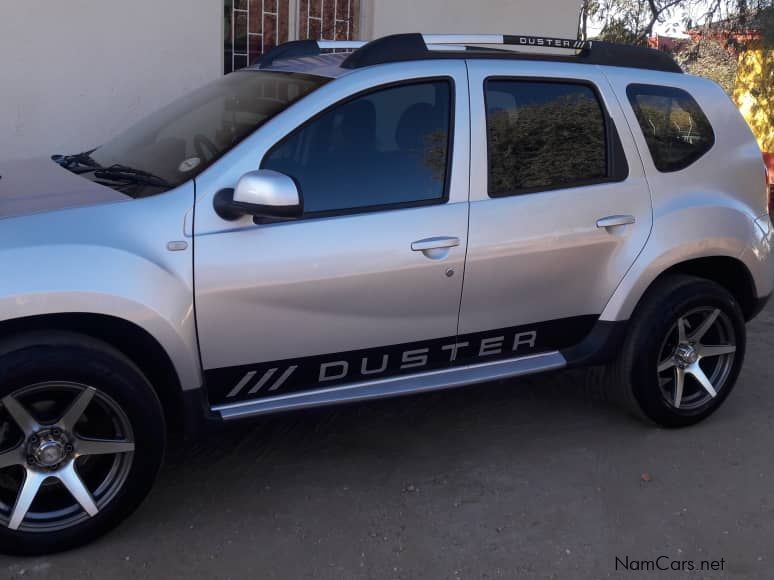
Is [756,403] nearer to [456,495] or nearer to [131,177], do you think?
[456,495]

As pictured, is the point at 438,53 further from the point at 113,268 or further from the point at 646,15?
the point at 646,15

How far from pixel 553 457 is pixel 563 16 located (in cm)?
621

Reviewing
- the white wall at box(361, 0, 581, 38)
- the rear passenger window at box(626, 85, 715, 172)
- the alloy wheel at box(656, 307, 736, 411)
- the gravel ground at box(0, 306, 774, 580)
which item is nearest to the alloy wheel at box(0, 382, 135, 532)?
the gravel ground at box(0, 306, 774, 580)

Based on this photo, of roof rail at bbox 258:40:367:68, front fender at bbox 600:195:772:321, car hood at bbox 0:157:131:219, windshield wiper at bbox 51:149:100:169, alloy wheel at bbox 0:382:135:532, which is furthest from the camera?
roof rail at bbox 258:40:367:68

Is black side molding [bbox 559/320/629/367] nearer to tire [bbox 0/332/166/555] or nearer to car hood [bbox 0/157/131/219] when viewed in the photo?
tire [bbox 0/332/166/555]

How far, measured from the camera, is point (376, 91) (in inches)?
143

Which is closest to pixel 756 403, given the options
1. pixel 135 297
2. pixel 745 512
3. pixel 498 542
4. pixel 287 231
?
pixel 745 512

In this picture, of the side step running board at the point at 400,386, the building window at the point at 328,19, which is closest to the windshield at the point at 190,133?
the side step running board at the point at 400,386

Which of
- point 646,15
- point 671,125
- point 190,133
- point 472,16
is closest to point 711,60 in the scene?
point 646,15

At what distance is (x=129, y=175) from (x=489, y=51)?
176 centimetres

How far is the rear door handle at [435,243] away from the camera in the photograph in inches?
141

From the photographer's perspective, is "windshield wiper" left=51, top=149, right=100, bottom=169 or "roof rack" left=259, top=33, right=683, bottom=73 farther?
"windshield wiper" left=51, top=149, right=100, bottom=169

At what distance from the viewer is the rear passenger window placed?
4.22 meters

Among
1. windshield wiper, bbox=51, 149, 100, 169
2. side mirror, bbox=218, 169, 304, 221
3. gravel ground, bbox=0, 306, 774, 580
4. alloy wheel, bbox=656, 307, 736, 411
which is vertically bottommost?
gravel ground, bbox=0, 306, 774, 580
